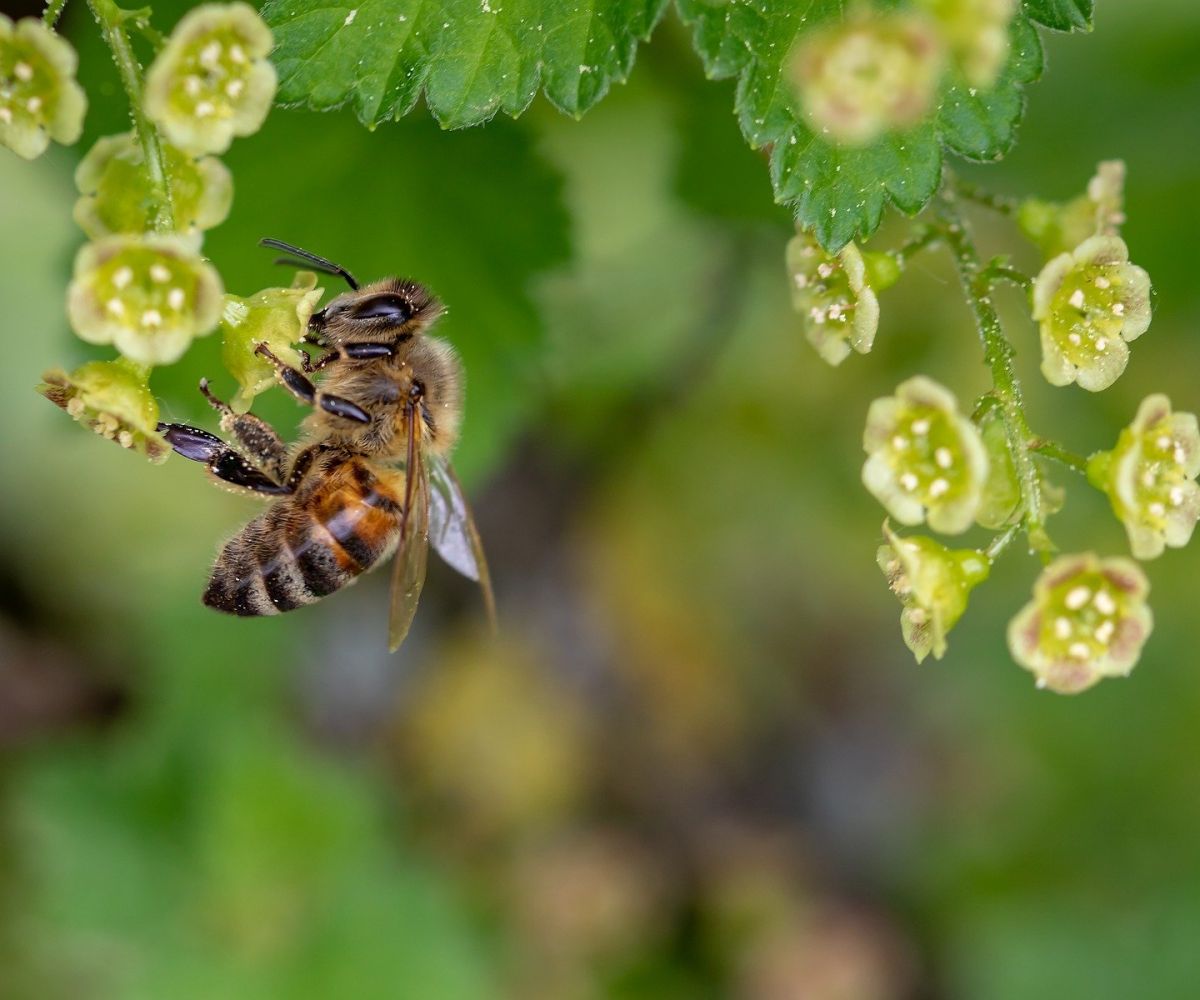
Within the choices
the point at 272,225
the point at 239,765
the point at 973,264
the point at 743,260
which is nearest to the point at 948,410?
the point at 973,264

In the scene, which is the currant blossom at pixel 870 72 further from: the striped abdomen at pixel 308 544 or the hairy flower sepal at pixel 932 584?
the striped abdomen at pixel 308 544

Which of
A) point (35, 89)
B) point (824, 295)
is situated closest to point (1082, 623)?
point (824, 295)

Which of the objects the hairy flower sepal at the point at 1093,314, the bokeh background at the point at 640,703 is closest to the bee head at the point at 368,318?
the hairy flower sepal at the point at 1093,314

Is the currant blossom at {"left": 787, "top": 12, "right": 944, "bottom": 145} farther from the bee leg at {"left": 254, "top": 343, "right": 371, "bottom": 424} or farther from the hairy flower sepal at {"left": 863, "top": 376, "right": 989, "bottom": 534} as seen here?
the bee leg at {"left": 254, "top": 343, "right": 371, "bottom": 424}

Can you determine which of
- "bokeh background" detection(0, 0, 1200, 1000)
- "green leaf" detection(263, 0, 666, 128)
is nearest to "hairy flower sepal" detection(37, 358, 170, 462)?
"green leaf" detection(263, 0, 666, 128)

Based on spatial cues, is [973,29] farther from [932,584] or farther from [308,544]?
[308,544]
